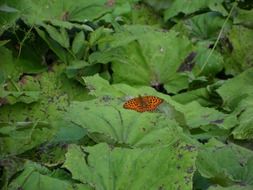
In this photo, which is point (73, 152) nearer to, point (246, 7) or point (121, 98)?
point (121, 98)

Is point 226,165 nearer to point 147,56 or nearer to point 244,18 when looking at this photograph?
point 147,56

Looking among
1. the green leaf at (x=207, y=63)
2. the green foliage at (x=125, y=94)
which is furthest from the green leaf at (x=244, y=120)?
the green leaf at (x=207, y=63)

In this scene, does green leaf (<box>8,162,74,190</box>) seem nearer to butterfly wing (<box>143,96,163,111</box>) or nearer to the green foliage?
the green foliage

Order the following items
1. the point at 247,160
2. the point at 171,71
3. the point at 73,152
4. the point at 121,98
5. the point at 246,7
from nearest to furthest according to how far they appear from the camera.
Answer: the point at 73,152 → the point at 247,160 → the point at 121,98 → the point at 171,71 → the point at 246,7

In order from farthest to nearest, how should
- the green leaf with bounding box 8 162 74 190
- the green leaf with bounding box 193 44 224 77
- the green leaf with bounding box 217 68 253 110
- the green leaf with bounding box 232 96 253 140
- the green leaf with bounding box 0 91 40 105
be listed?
the green leaf with bounding box 193 44 224 77 → the green leaf with bounding box 217 68 253 110 → the green leaf with bounding box 0 91 40 105 → the green leaf with bounding box 232 96 253 140 → the green leaf with bounding box 8 162 74 190

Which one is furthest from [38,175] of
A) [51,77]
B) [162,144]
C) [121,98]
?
[51,77]

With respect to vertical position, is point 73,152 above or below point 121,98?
above

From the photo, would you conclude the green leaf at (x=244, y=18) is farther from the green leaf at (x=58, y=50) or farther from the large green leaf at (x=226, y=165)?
the large green leaf at (x=226, y=165)

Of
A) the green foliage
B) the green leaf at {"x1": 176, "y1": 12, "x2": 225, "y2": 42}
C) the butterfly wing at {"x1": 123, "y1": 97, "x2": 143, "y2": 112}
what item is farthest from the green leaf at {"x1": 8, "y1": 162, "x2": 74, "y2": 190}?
the green leaf at {"x1": 176, "y1": 12, "x2": 225, "y2": 42}
